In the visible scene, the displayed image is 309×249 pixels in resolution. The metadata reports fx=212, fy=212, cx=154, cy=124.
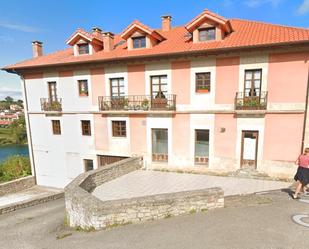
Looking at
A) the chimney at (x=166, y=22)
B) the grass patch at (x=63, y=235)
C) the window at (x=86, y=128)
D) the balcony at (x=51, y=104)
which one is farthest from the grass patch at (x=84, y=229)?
the chimney at (x=166, y=22)

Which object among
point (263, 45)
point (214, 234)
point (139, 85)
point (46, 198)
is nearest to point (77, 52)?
point (139, 85)

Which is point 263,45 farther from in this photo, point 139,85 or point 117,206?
point 117,206

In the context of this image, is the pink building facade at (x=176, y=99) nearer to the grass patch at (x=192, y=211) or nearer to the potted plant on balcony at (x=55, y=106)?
the potted plant on balcony at (x=55, y=106)

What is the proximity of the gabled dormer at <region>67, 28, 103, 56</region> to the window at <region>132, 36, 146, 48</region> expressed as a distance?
9.23 feet

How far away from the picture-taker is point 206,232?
5633 millimetres

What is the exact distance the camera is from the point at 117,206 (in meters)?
6.36

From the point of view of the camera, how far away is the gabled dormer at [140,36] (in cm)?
1308

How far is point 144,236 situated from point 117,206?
3.93ft

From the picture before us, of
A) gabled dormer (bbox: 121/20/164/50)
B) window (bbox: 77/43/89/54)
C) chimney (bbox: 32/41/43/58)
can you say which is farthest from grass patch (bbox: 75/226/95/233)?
chimney (bbox: 32/41/43/58)

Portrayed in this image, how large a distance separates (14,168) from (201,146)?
16.9 meters

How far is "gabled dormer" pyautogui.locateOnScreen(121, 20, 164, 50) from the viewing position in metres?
13.1

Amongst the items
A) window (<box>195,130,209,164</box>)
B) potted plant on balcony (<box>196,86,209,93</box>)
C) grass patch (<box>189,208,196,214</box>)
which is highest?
potted plant on balcony (<box>196,86,209,93</box>)

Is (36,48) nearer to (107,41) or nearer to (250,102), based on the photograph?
(107,41)

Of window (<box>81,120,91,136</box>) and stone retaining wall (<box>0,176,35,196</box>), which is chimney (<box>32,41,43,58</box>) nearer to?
window (<box>81,120,91,136</box>)
